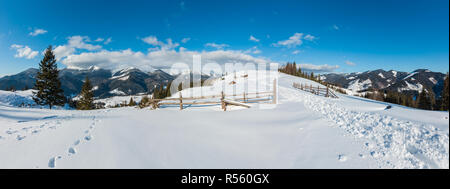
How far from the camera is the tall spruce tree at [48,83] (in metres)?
24.9

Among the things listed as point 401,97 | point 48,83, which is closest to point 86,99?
point 48,83

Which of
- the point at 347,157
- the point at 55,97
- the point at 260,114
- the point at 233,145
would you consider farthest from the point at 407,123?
the point at 55,97

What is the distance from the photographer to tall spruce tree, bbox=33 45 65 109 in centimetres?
2489

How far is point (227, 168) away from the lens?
4.66 m

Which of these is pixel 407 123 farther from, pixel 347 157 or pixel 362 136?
pixel 347 157

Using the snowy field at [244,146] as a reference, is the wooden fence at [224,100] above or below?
above

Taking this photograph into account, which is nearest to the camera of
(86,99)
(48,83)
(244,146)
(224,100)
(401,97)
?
(244,146)

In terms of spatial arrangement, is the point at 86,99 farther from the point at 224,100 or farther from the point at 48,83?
the point at 224,100

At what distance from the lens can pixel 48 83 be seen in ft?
82.9

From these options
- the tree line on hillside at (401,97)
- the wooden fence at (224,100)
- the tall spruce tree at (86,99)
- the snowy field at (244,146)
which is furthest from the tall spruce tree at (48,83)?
the tree line on hillside at (401,97)

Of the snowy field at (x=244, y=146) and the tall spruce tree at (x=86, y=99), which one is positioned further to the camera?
the tall spruce tree at (x=86, y=99)

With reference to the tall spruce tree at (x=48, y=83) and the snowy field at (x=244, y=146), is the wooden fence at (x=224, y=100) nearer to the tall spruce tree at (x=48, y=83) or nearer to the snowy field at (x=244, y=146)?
the snowy field at (x=244, y=146)

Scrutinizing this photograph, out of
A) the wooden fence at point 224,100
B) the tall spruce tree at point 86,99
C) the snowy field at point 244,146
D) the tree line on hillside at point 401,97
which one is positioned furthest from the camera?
the tree line on hillside at point 401,97

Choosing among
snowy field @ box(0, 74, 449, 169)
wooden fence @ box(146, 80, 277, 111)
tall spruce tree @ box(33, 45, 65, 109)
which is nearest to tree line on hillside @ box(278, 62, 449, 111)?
wooden fence @ box(146, 80, 277, 111)
